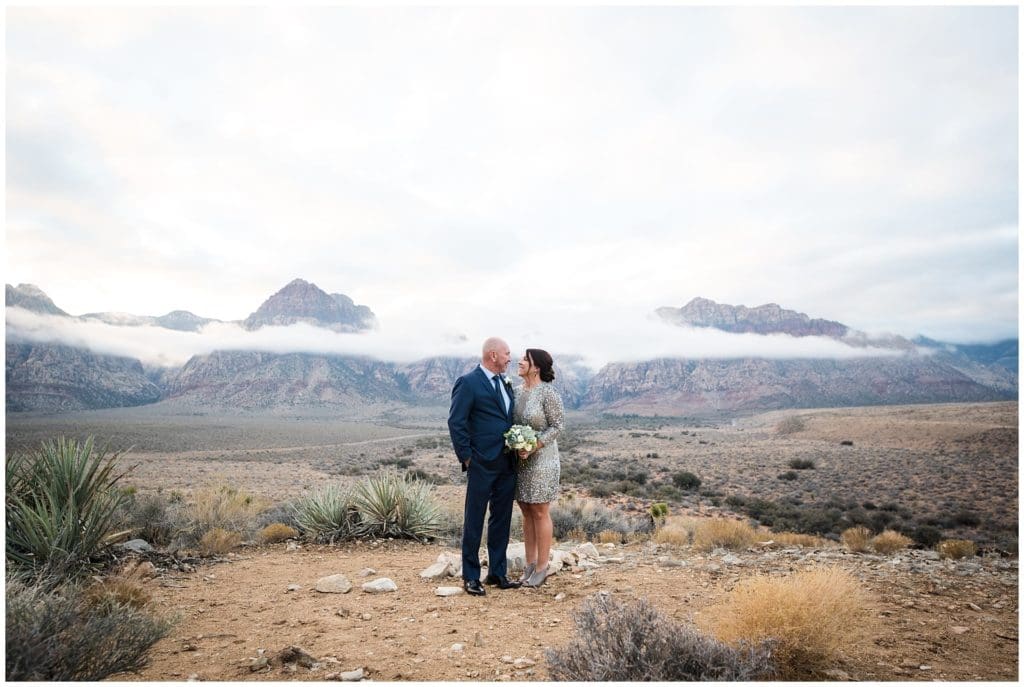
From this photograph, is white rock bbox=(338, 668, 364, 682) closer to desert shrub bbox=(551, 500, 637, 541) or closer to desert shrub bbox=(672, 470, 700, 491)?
desert shrub bbox=(551, 500, 637, 541)

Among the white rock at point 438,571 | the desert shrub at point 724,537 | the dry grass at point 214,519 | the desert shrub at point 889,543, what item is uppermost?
the white rock at point 438,571

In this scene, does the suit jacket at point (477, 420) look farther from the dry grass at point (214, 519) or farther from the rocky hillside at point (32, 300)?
the rocky hillside at point (32, 300)

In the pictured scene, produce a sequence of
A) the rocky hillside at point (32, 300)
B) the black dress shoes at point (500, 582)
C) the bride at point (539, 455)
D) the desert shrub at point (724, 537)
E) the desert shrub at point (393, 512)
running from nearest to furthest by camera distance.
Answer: the bride at point (539, 455) → the black dress shoes at point (500, 582) → the desert shrub at point (393, 512) → the desert shrub at point (724, 537) → the rocky hillside at point (32, 300)

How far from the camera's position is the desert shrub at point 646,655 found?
3.06 metres

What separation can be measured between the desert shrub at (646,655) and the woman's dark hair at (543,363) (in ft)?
8.88

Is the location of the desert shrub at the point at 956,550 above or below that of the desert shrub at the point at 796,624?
below

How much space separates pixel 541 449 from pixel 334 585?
8.80 ft

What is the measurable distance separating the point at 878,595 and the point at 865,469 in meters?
30.8

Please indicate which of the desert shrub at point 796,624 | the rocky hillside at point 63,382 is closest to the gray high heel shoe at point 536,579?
the desert shrub at point 796,624

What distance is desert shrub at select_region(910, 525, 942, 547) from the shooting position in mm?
15285

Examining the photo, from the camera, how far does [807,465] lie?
108 feet

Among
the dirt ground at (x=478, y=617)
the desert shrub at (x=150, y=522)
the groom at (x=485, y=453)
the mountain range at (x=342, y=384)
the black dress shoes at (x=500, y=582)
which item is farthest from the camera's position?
the mountain range at (x=342, y=384)

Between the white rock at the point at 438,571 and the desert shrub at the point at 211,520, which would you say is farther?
the desert shrub at the point at 211,520


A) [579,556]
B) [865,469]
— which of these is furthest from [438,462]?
[579,556]
